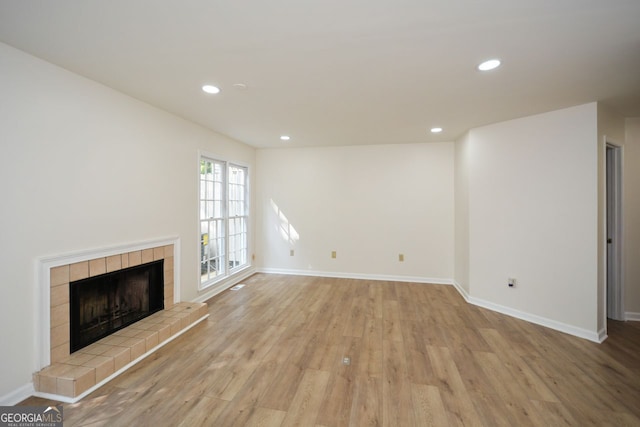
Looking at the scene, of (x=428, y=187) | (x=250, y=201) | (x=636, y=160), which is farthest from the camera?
(x=250, y=201)

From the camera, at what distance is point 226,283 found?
459 centimetres

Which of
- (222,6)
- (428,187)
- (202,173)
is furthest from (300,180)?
(222,6)

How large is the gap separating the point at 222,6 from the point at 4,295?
2.36 m

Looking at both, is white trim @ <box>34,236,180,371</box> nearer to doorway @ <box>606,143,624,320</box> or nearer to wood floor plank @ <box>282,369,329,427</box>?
wood floor plank @ <box>282,369,329,427</box>

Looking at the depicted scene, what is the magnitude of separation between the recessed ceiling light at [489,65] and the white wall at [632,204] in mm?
2646

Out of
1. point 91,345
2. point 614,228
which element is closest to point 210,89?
point 91,345

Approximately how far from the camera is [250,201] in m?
5.39

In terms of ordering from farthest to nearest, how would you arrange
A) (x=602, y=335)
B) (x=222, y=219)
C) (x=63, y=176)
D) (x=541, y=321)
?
1. (x=222, y=219)
2. (x=541, y=321)
3. (x=602, y=335)
4. (x=63, y=176)

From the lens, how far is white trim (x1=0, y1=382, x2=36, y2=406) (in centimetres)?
187

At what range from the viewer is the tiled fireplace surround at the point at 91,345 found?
6.54 ft

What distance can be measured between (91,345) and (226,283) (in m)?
2.22

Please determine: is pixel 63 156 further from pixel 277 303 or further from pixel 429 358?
pixel 429 358

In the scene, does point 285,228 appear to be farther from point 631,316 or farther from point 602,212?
point 631,316

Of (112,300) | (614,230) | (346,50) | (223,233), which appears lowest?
(112,300)
